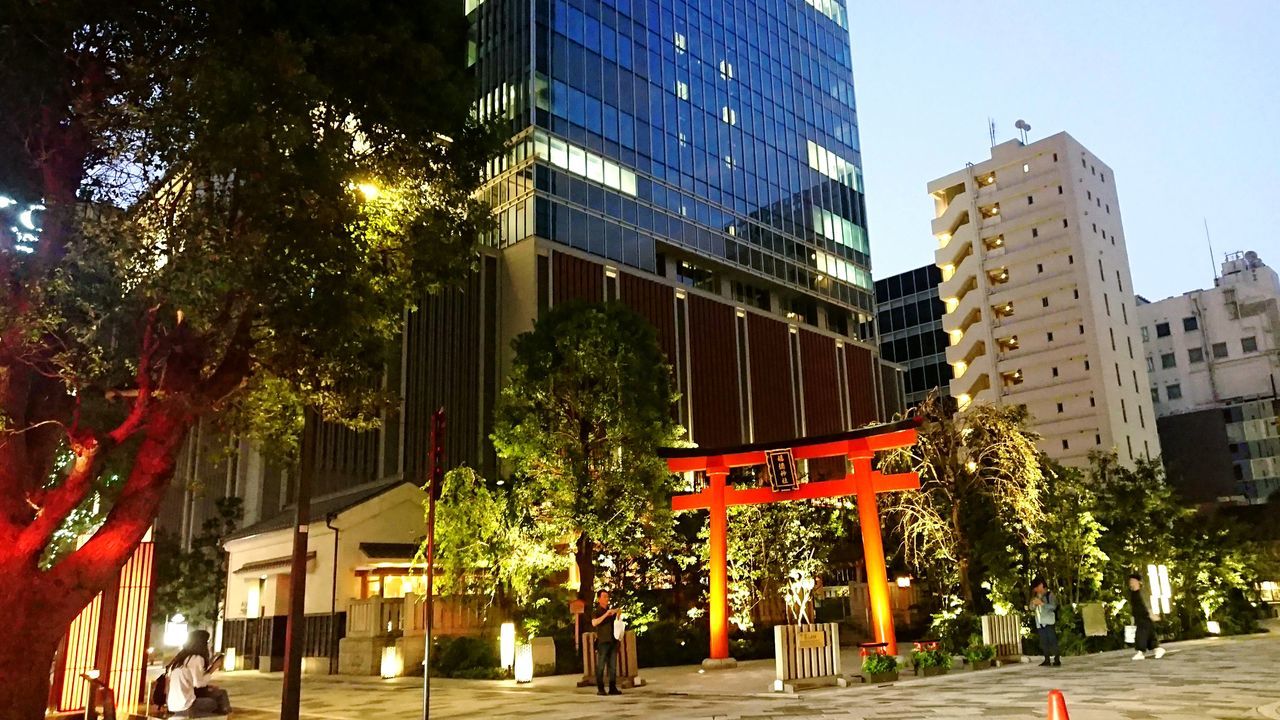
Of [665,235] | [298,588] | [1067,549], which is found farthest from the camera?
[665,235]

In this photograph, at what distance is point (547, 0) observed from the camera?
4466 centimetres

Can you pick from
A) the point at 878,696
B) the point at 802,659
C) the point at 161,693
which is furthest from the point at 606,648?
the point at 161,693

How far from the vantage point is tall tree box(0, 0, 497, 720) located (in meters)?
10.1

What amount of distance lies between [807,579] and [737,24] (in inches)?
1675

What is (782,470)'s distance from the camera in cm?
2116

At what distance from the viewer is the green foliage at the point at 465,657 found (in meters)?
21.4

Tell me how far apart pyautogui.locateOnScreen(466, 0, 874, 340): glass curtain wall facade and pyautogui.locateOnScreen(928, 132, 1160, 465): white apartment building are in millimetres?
8055

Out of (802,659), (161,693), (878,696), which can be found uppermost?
(161,693)

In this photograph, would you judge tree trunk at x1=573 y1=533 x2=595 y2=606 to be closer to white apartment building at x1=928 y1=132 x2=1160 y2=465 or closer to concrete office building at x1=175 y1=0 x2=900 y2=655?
concrete office building at x1=175 y1=0 x2=900 y2=655

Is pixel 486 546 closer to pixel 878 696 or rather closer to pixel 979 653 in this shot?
pixel 878 696

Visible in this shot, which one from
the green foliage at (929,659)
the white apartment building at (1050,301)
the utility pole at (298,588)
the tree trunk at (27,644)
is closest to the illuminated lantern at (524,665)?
the utility pole at (298,588)

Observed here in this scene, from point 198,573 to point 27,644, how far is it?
117 feet

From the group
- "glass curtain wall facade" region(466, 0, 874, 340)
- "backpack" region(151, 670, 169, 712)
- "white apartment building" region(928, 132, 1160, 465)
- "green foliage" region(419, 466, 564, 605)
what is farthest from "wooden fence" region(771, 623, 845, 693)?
"white apartment building" region(928, 132, 1160, 465)

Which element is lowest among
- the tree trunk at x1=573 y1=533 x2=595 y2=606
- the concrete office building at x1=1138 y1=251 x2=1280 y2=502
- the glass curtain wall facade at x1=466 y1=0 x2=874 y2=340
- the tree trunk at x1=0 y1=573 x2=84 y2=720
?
the tree trunk at x1=0 y1=573 x2=84 y2=720
